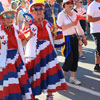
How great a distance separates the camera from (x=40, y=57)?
4008 millimetres

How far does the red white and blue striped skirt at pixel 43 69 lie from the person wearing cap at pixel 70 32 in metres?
1.05

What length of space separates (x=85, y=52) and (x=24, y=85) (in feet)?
17.3

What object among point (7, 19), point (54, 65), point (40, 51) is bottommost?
point (54, 65)

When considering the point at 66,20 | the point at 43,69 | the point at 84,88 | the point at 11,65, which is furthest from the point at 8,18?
the point at 84,88

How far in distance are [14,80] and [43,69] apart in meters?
0.62

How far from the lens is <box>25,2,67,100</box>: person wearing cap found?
3945 mm

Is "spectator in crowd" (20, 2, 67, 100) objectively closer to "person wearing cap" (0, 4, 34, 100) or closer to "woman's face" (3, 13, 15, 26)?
"person wearing cap" (0, 4, 34, 100)

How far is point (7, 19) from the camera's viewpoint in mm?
3615

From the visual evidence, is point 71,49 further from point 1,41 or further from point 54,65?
point 1,41

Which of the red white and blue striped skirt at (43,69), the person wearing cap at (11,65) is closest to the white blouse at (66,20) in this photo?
the red white and blue striped skirt at (43,69)

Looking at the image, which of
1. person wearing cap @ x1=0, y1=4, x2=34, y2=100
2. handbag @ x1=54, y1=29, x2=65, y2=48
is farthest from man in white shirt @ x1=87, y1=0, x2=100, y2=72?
person wearing cap @ x1=0, y1=4, x2=34, y2=100

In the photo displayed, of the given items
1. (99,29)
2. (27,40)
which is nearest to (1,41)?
(27,40)

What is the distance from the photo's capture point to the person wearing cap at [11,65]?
11.7 ft

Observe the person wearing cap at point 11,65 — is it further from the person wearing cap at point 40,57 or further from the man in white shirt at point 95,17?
the man in white shirt at point 95,17
